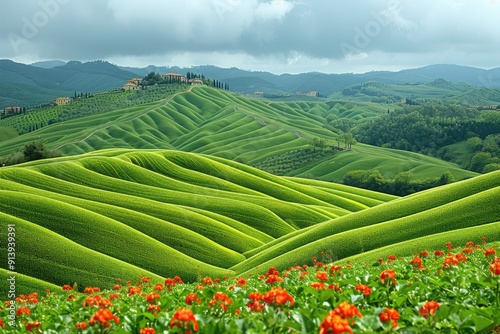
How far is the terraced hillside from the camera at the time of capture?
5184cm

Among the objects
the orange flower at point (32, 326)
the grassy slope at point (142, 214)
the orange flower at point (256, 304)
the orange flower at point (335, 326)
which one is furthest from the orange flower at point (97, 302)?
the grassy slope at point (142, 214)

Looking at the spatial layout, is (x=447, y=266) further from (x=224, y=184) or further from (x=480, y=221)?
(x=224, y=184)

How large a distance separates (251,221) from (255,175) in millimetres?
37589

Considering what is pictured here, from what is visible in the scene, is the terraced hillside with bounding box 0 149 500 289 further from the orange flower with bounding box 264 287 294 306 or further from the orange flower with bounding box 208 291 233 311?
the orange flower with bounding box 264 287 294 306

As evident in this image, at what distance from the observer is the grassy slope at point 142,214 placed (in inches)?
2104

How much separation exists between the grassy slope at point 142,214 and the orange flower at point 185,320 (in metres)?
44.4

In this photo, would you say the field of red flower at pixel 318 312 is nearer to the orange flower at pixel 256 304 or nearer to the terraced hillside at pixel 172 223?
the orange flower at pixel 256 304

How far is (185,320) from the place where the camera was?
864 centimetres

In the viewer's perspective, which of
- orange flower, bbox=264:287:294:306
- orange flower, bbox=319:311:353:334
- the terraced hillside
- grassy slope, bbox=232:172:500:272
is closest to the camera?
orange flower, bbox=319:311:353:334

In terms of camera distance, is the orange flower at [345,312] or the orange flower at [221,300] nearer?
the orange flower at [345,312]

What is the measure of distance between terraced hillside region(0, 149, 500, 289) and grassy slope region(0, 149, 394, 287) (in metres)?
0.16

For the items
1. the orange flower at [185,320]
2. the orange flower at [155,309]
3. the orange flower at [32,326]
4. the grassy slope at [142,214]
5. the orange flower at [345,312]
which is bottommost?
the grassy slope at [142,214]

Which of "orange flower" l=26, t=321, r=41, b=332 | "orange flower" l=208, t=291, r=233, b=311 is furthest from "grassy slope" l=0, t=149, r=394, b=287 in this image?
"orange flower" l=208, t=291, r=233, b=311

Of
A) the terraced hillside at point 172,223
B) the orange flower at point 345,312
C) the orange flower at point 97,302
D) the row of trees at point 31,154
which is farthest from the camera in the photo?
the row of trees at point 31,154
